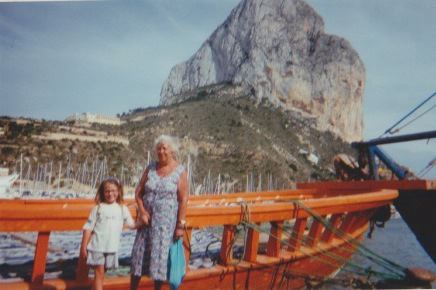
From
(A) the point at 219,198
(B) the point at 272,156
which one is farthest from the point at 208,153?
(A) the point at 219,198

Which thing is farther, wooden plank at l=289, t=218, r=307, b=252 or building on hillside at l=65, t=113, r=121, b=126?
building on hillside at l=65, t=113, r=121, b=126

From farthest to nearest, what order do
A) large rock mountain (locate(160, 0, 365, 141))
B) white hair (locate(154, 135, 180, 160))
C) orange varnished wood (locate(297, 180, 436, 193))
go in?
1. large rock mountain (locate(160, 0, 365, 141))
2. orange varnished wood (locate(297, 180, 436, 193))
3. white hair (locate(154, 135, 180, 160))

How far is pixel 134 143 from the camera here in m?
71.4

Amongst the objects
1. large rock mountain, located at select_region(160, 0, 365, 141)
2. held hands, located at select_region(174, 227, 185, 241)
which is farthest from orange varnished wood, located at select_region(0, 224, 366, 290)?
large rock mountain, located at select_region(160, 0, 365, 141)

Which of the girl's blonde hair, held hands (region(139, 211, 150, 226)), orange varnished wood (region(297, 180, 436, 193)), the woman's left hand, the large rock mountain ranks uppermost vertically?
the large rock mountain

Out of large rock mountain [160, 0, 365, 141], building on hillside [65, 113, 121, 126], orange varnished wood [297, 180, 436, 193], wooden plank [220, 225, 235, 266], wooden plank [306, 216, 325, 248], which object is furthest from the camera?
large rock mountain [160, 0, 365, 141]

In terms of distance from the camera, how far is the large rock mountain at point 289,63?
11125 cm

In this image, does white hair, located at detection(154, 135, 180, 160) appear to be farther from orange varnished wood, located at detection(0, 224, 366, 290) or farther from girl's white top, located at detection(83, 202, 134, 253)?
orange varnished wood, located at detection(0, 224, 366, 290)

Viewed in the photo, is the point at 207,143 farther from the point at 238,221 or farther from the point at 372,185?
the point at 238,221

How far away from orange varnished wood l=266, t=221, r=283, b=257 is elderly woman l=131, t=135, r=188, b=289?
152 cm

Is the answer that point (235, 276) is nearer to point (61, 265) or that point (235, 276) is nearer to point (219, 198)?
point (61, 265)

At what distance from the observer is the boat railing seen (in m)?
2.88

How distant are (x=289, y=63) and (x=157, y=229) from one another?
11626 centimetres

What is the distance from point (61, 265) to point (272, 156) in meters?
72.2
